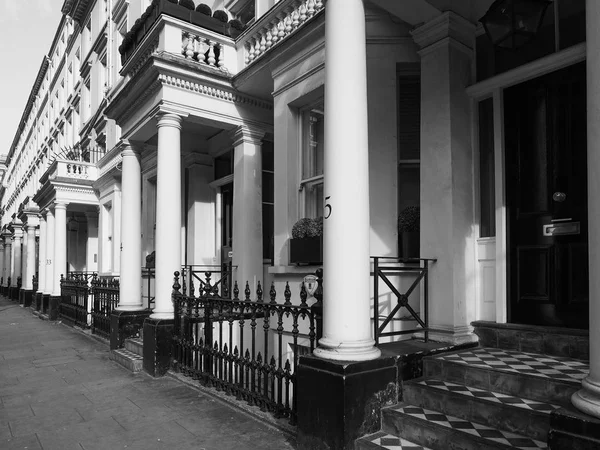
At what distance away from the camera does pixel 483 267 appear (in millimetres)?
A: 5016

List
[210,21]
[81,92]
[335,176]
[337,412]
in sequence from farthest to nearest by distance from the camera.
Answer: [81,92], [210,21], [335,176], [337,412]

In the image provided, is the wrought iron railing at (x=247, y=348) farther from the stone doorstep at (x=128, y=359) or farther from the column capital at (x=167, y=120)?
the column capital at (x=167, y=120)

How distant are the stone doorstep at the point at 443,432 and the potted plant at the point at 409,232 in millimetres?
1936

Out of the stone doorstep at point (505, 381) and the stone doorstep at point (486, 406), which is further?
the stone doorstep at point (505, 381)

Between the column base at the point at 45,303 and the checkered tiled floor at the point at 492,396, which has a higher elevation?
the checkered tiled floor at the point at 492,396

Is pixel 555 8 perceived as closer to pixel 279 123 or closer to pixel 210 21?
pixel 279 123

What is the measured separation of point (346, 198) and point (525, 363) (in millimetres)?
2107

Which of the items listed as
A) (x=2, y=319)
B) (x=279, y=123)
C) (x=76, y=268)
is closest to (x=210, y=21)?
(x=279, y=123)

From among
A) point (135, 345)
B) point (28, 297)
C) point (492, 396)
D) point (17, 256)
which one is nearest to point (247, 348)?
point (492, 396)

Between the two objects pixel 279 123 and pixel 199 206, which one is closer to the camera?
pixel 279 123

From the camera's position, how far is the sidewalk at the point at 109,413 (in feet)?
14.2

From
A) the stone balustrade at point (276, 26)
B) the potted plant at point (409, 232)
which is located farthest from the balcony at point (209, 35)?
the potted plant at point (409, 232)

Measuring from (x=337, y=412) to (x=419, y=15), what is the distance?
412 centimetres

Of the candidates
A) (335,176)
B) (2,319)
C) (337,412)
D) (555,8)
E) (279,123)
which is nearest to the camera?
(337,412)
